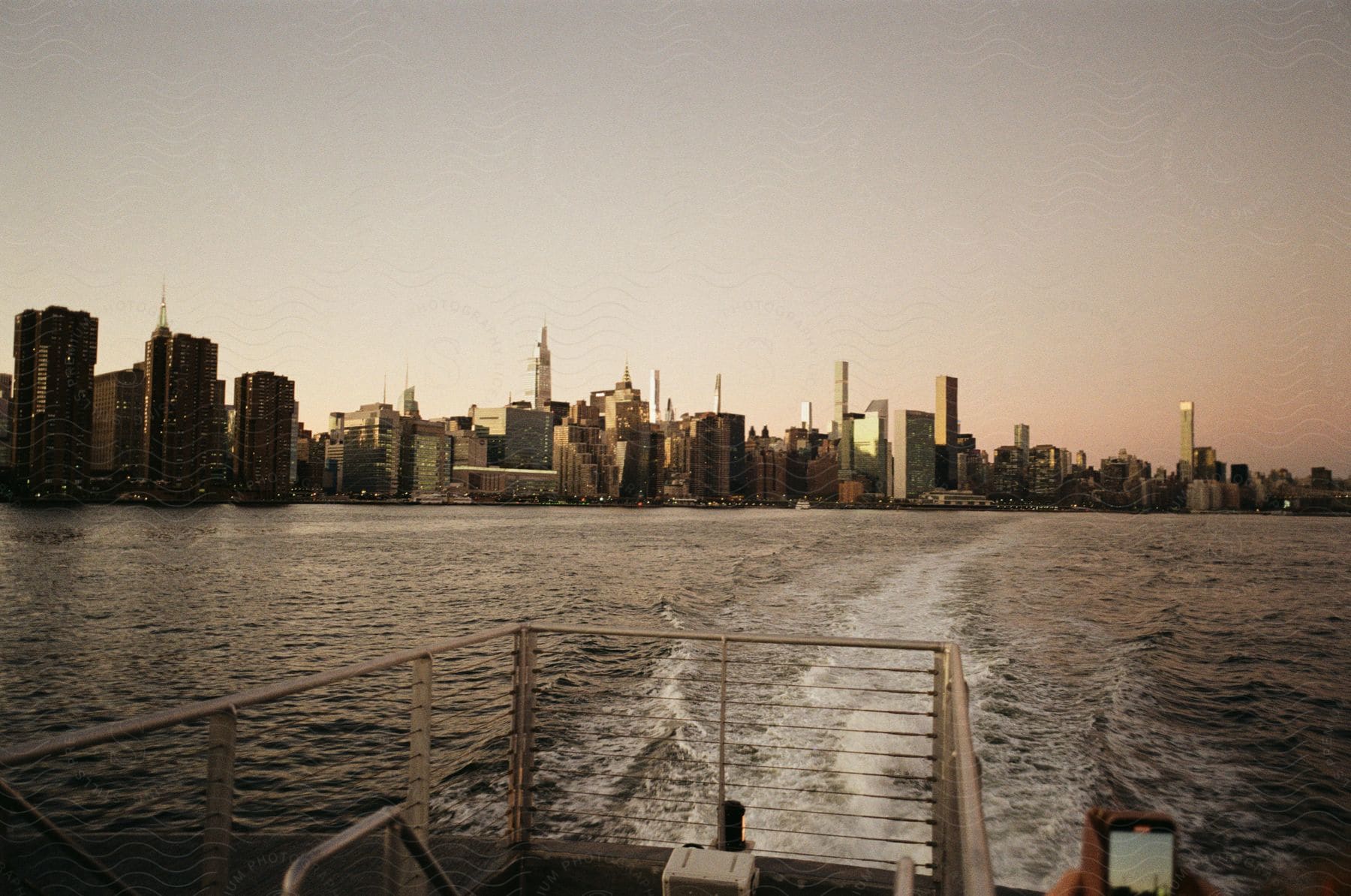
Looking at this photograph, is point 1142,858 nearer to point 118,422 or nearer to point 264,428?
point 118,422

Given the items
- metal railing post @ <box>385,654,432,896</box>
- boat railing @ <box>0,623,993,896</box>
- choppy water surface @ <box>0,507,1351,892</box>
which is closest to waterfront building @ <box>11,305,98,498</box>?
boat railing @ <box>0,623,993,896</box>

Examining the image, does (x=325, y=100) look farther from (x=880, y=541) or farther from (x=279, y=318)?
(x=880, y=541)

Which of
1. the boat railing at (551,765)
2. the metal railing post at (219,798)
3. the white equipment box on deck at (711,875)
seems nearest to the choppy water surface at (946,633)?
the boat railing at (551,765)

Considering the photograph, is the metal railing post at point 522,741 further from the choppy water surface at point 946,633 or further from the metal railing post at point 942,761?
the choppy water surface at point 946,633

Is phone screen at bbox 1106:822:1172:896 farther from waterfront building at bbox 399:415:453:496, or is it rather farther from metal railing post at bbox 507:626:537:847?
waterfront building at bbox 399:415:453:496

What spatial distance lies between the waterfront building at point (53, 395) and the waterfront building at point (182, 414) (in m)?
0.64

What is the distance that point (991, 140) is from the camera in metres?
5.62

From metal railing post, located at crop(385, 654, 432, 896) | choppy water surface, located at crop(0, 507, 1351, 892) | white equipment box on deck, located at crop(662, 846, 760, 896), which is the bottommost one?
choppy water surface, located at crop(0, 507, 1351, 892)

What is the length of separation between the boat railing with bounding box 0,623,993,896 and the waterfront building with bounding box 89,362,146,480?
297 cm

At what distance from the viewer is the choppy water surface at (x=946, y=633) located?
747 cm

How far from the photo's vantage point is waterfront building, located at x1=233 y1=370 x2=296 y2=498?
17.8 metres

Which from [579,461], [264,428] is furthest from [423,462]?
[264,428]

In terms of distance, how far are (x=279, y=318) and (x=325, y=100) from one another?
64.7 inches

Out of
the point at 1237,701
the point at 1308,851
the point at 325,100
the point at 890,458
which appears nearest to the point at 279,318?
the point at 325,100
